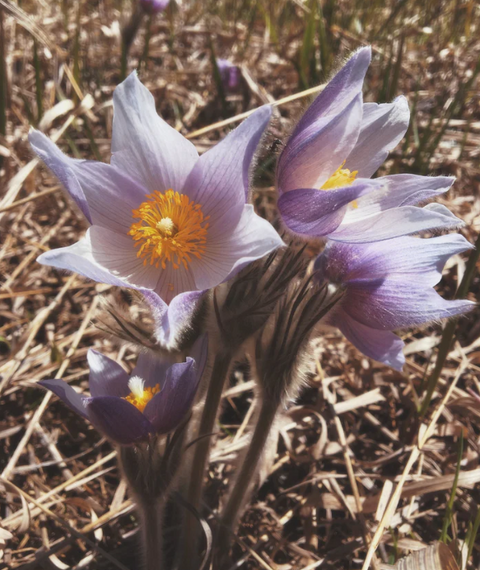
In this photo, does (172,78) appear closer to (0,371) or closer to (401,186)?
(0,371)

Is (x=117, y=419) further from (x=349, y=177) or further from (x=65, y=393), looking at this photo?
(x=349, y=177)

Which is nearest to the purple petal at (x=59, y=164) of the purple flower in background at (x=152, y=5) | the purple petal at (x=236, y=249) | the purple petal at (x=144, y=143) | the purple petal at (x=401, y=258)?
the purple petal at (x=144, y=143)

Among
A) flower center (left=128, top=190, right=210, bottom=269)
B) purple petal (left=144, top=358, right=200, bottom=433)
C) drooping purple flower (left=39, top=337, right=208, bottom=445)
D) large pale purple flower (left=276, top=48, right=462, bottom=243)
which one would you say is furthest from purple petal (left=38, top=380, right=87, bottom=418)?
large pale purple flower (left=276, top=48, right=462, bottom=243)

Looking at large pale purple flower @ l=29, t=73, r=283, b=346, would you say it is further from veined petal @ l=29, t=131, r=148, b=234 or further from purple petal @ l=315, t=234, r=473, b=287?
purple petal @ l=315, t=234, r=473, b=287

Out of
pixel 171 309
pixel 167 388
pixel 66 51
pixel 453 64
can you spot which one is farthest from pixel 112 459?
pixel 453 64

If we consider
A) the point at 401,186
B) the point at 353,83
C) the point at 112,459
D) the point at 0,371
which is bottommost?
the point at 112,459

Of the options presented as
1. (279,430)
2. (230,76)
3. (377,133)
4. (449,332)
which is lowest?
(279,430)

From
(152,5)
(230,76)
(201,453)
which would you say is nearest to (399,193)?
(201,453)
